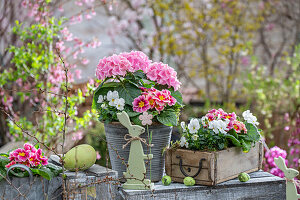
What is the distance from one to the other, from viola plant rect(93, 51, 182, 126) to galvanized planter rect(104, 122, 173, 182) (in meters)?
0.05

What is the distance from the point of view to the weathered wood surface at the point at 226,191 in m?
1.84

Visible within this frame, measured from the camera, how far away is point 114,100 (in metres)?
1.95

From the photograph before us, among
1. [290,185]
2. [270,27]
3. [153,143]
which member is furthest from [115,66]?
[270,27]

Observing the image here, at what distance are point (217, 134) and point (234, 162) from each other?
0.18 m

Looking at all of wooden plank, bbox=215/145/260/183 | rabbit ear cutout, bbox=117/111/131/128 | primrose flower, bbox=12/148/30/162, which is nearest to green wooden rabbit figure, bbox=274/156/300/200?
wooden plank, bbox=215/145/260/183

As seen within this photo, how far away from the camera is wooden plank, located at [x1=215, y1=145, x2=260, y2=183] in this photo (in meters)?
1.88

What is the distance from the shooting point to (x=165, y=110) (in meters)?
1.96

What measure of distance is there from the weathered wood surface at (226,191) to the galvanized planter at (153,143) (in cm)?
9

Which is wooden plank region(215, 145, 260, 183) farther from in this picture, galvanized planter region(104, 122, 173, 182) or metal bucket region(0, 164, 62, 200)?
metal bucket region(0, 164, 62, 200)

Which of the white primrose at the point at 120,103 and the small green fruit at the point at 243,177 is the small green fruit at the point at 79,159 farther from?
the small green fruit at the point at 243,177

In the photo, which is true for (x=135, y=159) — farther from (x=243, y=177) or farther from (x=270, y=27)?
(x=270, y=27)

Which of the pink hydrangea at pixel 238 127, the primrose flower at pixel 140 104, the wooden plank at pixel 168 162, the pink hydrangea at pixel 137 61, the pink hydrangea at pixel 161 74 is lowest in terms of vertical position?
Result: the wooden plank at pixel 168 162

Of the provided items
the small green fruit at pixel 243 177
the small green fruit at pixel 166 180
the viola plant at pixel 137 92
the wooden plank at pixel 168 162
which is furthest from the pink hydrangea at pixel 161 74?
the small green fruit at pixel 243 177

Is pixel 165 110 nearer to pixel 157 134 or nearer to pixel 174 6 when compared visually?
pixel 157 134
